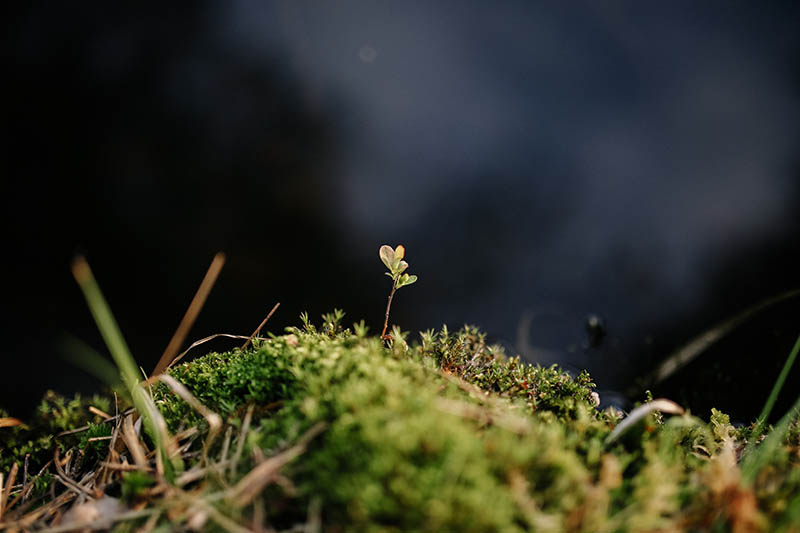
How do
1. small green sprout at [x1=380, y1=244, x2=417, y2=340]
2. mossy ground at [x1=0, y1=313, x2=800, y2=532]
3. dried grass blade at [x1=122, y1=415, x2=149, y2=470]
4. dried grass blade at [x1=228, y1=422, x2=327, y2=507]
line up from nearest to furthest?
mossy ground at [x1=0, y1=313, x2=800, y2=532], dried grass blade at [x1=228, y1=422, x2=327, y2=507], dried grass blade at [x1=122, y1=415, x2=149, y2=470], small green sprout at [x1=380, y1=244, x2=417, y2=340]

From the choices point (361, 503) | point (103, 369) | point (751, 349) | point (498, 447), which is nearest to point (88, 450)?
point (103, 369)

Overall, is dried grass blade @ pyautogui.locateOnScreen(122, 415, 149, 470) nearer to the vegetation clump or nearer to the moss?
the vegetation clump

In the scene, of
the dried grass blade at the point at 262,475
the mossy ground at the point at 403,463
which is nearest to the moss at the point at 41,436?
the mossy ground at the point at 403,463

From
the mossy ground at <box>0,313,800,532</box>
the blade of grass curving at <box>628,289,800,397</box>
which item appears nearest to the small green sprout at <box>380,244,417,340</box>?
the mossy ground at <box>0,313,800,532</box>

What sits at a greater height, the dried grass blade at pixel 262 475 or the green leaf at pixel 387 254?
the green leaf at pixel 387 254

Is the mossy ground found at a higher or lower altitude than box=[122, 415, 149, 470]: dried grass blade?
higher

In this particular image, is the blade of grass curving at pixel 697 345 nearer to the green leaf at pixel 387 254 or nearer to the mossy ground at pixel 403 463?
the mossy ground at pixel 403 463

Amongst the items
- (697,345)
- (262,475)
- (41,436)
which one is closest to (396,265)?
(262,475)

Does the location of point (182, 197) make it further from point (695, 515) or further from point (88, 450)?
point (695, 515)
